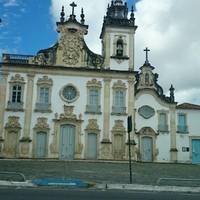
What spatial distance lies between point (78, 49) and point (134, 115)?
711 cm

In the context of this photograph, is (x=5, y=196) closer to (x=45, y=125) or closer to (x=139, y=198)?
(x=139, y=198)

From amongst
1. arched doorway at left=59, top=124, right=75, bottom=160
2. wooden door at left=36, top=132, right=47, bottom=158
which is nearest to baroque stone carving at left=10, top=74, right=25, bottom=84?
wooden door at left=36, top=132, right=47, bottom=158

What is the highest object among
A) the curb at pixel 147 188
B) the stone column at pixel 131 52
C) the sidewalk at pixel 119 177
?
the stone column at pixel 131 52

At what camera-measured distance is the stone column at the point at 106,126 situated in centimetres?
2792

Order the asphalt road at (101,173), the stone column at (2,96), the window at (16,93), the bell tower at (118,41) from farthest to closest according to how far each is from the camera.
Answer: the bell tower at (118,41) < the window at (16,93) < the stone column at (2,96) < the asphalt road at (101,173)

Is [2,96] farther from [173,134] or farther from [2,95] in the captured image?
[173,134]

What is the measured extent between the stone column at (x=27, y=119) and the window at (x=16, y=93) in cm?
46

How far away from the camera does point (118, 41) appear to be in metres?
30.5

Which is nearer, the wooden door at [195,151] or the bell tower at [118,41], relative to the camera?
the bell tower at [118,41]

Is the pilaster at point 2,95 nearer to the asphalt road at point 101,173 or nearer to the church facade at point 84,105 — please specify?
the church facade at point 84,105

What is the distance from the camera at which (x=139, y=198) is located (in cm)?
922

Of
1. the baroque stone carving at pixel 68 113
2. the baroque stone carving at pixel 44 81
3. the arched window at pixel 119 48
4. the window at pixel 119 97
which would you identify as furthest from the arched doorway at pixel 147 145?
the baroque stone carving at pixel 44 81

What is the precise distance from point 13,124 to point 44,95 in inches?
128

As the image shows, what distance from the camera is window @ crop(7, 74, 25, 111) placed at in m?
27.7
